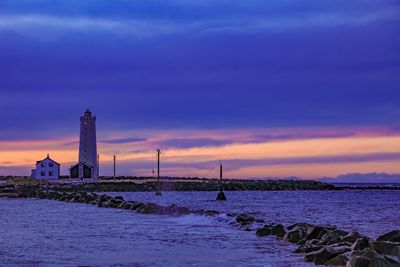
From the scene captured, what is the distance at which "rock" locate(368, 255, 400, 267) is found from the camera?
1251cm

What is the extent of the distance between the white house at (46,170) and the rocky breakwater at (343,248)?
288 feet

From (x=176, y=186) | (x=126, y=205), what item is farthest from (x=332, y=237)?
(x=176, y=186)

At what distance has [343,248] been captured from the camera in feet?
51.0

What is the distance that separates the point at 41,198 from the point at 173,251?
44462 millimetres

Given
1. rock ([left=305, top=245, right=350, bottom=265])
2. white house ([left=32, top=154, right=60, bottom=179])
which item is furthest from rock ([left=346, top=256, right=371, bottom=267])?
white house ([left=32, top=154, right=60, bottom=179])

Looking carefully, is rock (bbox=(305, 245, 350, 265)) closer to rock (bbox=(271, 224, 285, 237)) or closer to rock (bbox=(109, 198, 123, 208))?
rock (bbox=(271, 224, 285, 237))

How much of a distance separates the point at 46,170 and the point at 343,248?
9451cm

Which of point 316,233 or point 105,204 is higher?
point 105,204

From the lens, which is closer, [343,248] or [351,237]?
[343,248]

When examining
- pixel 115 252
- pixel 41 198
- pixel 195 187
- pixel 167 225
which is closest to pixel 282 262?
pixel 115 252

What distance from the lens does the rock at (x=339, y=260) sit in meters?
14.5

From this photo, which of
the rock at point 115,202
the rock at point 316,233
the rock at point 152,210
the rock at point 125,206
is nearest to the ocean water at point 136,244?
the rock at point 316,233

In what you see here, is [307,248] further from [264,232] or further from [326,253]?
[264,232]

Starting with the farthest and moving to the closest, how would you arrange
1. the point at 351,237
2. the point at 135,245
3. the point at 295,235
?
the point at 295,235, the point at 135,245, the point at 351,237
